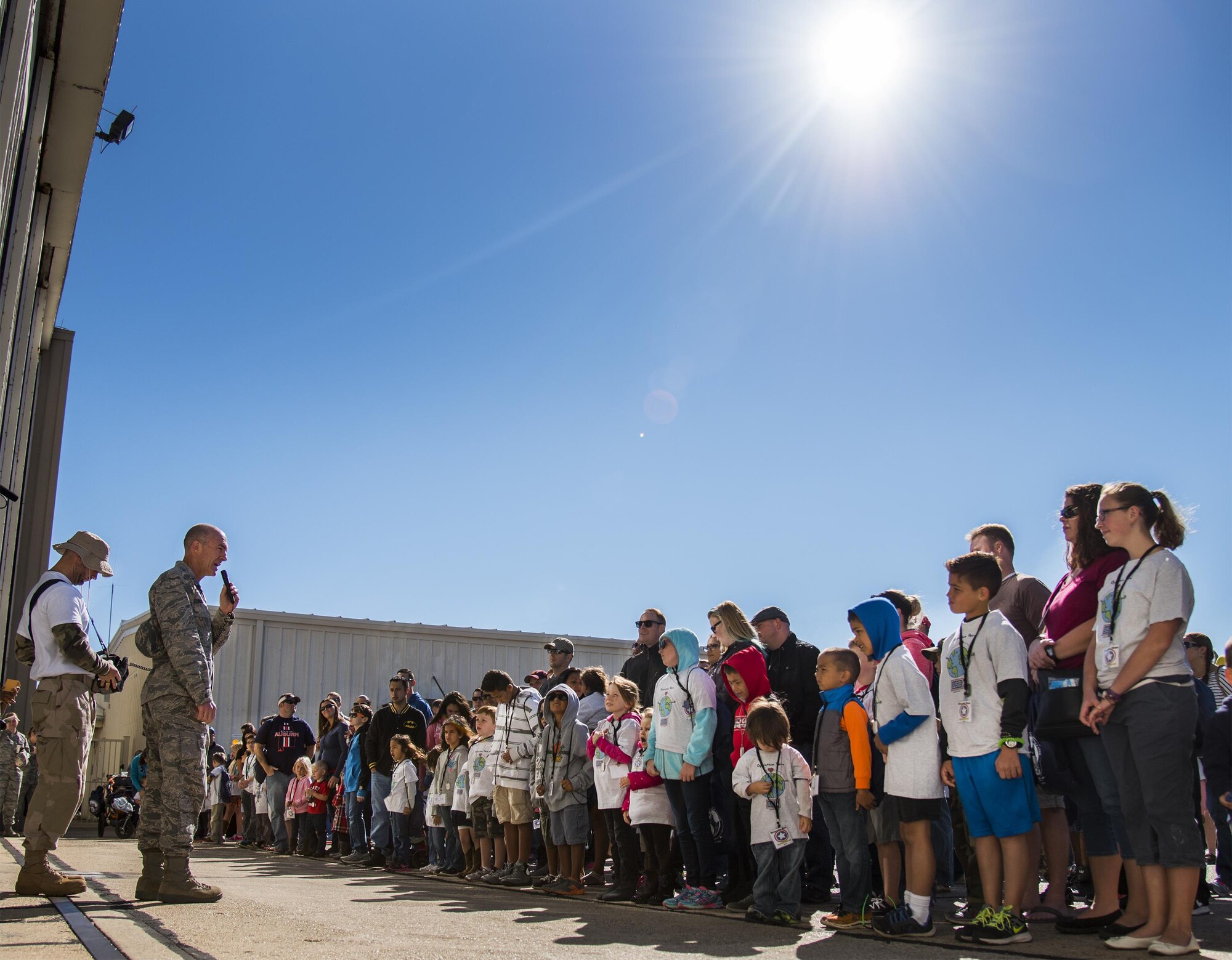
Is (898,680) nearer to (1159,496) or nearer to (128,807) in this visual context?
(1159,496)

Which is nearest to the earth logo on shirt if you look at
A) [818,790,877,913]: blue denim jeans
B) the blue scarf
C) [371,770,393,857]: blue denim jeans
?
the blue scarf

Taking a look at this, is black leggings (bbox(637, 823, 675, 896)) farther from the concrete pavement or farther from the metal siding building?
the metal siding building

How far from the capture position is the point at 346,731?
1252cm

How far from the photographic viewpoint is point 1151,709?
13.1ft

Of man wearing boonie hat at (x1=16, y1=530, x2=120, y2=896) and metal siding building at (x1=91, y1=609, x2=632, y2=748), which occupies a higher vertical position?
metal siding building at (x1=91, y1=609, x2=632, y2=748)

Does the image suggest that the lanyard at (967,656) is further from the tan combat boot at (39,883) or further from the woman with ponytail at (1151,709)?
the tan combat boot at (39,883)

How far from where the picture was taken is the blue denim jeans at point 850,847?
16.8ft

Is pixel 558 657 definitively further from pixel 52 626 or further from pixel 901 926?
pixel 901 926

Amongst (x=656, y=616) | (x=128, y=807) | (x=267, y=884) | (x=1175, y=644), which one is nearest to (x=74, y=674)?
(x=267, y=884)

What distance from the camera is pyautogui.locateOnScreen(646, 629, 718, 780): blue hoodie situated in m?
6.11

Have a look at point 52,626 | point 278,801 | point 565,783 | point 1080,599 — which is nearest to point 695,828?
point 565,783

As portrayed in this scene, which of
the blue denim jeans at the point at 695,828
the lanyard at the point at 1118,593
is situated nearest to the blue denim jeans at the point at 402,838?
the blue denim jeans at the point at 695,828

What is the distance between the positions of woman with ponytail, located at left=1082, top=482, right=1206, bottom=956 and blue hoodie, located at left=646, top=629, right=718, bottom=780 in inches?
96.2

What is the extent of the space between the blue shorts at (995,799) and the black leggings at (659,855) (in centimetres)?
234
